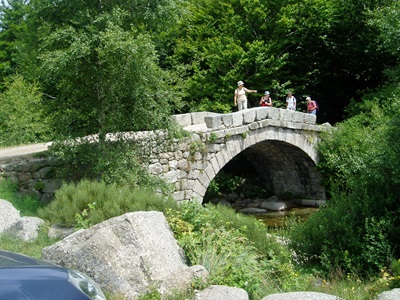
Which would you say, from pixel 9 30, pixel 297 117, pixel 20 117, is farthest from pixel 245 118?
pixel 9 30

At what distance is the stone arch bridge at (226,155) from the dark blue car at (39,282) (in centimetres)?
706

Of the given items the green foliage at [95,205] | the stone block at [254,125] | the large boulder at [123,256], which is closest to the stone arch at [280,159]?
the stone block at [254,125]

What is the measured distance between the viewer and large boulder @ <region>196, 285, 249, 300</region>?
420 centimetres

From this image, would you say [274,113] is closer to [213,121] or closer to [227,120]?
[227,120]

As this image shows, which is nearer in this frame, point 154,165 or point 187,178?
point 154,165

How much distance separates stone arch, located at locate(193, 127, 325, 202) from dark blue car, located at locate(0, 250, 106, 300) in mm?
10867

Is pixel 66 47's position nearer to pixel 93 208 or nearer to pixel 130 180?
pixel 130 180

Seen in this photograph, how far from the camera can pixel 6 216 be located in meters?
7.47

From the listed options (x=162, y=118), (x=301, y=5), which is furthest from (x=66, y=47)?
(x=301, y=5)

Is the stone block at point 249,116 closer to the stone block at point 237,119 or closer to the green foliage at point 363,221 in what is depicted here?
the stone block at point 237,119

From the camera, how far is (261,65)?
20.5 m

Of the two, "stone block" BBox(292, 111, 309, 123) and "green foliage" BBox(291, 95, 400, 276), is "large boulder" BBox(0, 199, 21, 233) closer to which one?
"green foliage" BBox(291, 95, 400, 276)

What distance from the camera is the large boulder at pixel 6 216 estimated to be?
23.6 ft

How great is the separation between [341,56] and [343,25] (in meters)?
1.32
